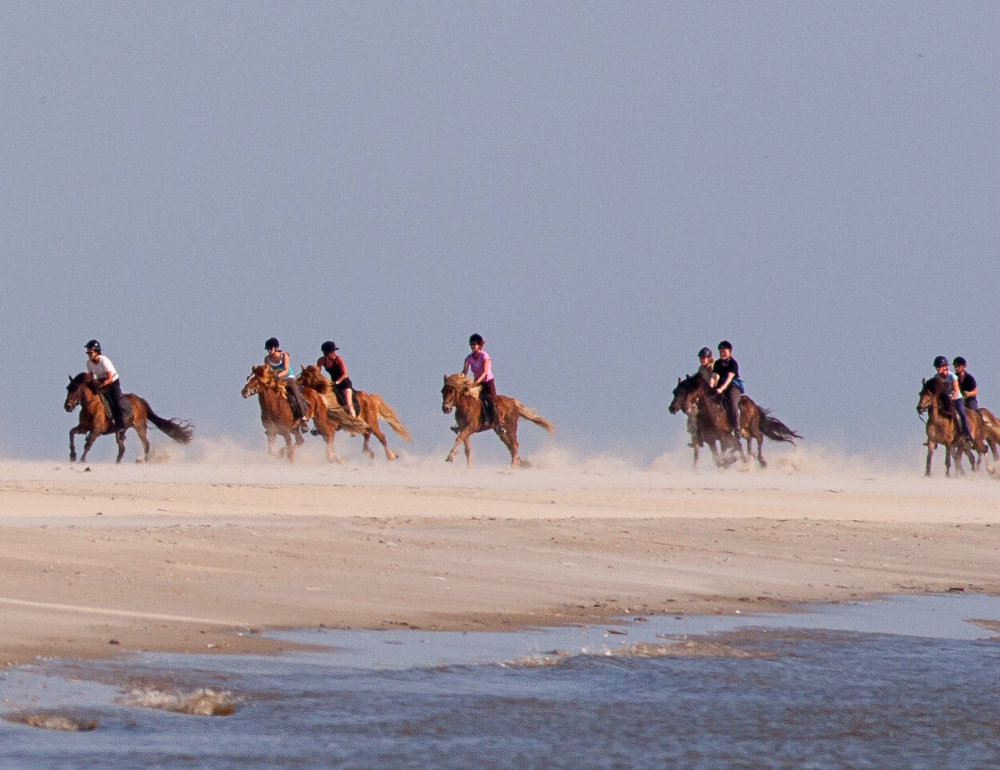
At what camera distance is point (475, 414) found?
32.7 meters

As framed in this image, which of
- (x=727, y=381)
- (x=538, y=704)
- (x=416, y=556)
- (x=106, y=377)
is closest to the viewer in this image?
(x=538, y=704)

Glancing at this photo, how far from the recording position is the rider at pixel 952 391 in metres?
33.9

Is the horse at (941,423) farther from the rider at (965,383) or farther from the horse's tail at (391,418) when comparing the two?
the horse's tail at (391,418)

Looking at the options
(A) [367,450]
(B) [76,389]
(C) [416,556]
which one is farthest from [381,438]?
(C) [416,556]

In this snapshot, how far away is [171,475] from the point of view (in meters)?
25.4

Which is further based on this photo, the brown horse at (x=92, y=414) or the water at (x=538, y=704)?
the brown horse at (x=92, y=414)

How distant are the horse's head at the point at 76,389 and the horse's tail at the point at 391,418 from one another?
19.1 feet

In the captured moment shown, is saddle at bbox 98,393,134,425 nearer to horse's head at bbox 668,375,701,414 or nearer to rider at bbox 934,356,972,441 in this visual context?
horse's head at bbox 668,375,701,414

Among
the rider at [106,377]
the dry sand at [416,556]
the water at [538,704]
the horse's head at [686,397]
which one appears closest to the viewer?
the water at [538,704]

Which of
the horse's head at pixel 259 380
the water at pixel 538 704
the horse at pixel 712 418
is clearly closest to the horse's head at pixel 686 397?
the horse at pixel 712 418

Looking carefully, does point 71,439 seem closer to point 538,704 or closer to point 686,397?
point 686,397

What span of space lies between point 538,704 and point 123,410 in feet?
83.0

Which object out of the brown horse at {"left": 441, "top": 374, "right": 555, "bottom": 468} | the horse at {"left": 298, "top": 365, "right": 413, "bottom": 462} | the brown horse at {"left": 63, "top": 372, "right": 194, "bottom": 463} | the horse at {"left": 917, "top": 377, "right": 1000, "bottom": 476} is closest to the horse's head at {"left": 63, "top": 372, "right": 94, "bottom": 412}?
the brown horse at {"left": 63, "top": 372, "right": 194, "bottom": 463}

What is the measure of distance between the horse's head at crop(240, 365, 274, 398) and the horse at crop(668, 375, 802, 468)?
708 cm
